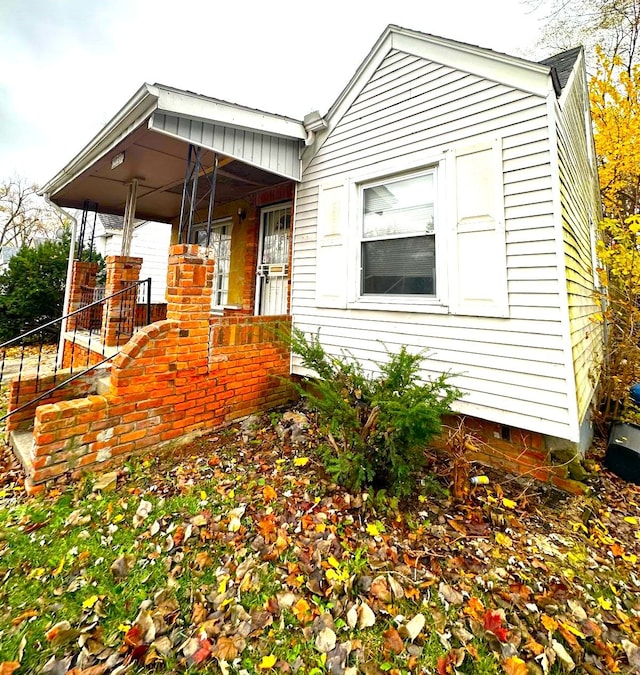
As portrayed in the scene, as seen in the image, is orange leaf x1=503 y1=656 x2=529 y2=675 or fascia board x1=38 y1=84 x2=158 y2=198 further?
fascia board x1=38 y1=84 x2=158 y2=198

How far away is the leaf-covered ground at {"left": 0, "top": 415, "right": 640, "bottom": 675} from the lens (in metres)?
1.62

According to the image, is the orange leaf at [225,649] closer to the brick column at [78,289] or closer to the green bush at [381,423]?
the green bush at [381,423]

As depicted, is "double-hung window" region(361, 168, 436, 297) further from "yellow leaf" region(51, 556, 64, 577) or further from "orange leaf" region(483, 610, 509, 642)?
"yellow leaf" region(51, 556, 64, 577)

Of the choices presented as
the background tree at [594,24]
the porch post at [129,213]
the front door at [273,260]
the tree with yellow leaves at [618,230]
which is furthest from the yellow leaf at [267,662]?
the background tree at [594,24]

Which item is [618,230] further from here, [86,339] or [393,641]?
[86,339]

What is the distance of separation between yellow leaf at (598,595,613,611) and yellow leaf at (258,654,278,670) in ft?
6.11

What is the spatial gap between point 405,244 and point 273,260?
302 centimetres

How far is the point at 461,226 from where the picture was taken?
329cm

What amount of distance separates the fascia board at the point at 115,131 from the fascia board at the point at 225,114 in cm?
15

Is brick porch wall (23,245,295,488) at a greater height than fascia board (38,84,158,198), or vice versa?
fascia board (38,84,158,198)

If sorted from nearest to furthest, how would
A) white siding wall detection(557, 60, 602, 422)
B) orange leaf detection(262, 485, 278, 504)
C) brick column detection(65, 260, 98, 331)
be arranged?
orange leaf detection(262, 485, 278, 504) < white siding wall detection(557, 60, 602, 422) < brick column detection(65, 260, 98, 331)

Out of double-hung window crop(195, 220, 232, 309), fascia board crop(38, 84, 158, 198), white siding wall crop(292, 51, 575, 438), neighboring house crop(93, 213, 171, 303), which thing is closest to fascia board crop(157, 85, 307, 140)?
fascia board crop(38, 84, 158, 198)

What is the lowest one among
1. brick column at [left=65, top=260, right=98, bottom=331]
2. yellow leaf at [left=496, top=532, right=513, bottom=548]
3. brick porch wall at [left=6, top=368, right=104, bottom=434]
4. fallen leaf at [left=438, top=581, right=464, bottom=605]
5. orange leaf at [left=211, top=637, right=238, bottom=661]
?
orange leaf at [left=211, top=637, right=238, bottom=661]

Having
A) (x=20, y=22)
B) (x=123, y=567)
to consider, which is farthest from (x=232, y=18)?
(x=123, y=567)
